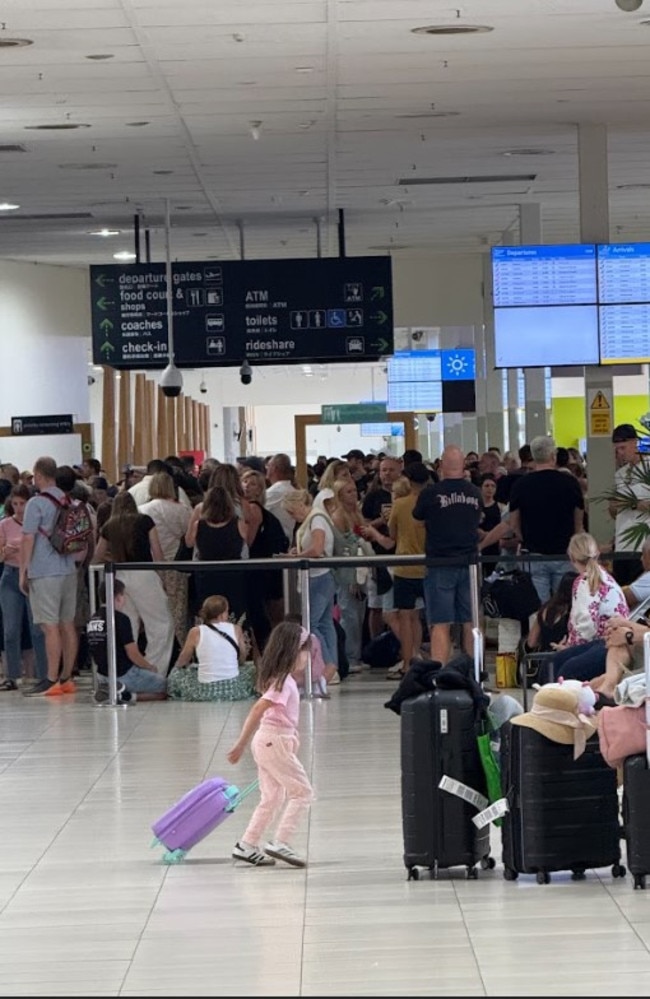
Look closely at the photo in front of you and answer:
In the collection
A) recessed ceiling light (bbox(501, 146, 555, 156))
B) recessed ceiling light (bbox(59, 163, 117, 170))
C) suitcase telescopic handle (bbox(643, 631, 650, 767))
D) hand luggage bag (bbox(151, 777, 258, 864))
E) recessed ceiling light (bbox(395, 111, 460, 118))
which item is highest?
recessed ceiling light (bbox(501, 146, 555, 156))

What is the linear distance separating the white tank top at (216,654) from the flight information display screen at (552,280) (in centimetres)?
342

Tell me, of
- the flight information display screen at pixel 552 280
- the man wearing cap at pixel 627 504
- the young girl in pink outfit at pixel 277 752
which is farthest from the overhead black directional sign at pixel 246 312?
the young girl in pink outfit at pixel 277 752

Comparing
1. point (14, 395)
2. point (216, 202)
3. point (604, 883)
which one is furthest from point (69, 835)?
point (14, 395)

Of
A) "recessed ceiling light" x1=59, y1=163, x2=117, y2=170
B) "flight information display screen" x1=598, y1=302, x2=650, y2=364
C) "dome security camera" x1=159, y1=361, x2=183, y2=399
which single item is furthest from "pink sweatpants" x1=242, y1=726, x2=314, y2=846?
"dome security camera" x1=159, y1=361, x2=183, y2=399

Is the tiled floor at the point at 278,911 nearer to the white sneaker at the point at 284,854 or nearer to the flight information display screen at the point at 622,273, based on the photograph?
the white sneaker at the point at 284,854

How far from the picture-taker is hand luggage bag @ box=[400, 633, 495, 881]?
7.71 meters

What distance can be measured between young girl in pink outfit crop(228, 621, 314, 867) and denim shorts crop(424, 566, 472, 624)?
5.73 metres

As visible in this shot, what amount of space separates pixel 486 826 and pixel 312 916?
3.17 feet

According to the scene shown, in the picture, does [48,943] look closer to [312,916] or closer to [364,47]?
[312,916]

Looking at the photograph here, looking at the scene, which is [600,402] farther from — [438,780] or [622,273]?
[438,780]

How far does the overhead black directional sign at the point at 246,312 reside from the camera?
19.3m

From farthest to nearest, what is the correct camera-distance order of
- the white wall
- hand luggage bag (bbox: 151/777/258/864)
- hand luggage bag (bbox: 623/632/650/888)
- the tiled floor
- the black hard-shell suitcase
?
the white wall → hand luggage bag (bbox: 151/777/258/864) → the black hard-shell suitcase → hand luggage bag (bbox: 623/632/650/888) → the tiled floor

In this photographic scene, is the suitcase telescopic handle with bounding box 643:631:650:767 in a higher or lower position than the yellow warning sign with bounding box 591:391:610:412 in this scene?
lower

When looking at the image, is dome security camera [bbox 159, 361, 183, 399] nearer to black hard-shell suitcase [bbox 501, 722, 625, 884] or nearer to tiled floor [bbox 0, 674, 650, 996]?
tiled floor [bbox 0, 674, 650, 996]
